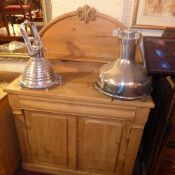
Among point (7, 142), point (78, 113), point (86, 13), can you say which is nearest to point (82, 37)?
point (86, 13)

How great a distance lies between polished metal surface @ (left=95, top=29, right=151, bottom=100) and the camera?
3.22ft

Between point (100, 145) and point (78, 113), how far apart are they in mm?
282

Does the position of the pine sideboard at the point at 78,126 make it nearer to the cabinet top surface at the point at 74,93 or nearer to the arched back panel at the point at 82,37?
the cabinet top surface at the point at 74,93

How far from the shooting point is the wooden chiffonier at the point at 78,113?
3.48 feet

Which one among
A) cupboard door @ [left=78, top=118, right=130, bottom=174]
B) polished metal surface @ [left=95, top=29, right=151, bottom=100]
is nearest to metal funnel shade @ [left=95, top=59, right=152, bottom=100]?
polished metal surface @ [left=95, top=29, right=151, bottom=100]

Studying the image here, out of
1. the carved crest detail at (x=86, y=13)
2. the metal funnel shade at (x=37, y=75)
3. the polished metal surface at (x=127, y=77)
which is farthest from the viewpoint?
the carved crest detail at (x=86, y=13)

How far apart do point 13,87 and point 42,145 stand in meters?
0.46

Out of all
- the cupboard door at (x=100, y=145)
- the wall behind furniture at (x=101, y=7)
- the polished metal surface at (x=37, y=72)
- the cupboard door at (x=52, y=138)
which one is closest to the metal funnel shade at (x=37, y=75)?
the polished metal surface at (x=37, y=72)

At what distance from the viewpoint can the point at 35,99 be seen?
109 centimetres

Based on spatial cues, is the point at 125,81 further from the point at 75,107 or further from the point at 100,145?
the point at 100,145

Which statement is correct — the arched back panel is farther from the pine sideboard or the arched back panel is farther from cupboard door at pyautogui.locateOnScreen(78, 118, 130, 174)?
cupboard door at pyautogui.locateOnScreen(78, 118, 130, 174)

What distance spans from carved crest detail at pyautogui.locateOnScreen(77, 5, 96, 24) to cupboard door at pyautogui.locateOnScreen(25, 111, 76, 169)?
2.09 feet

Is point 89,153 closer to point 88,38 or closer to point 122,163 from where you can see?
point 122,163

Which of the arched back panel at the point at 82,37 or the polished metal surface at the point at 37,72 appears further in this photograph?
the arched back panel at the point at 82,37
